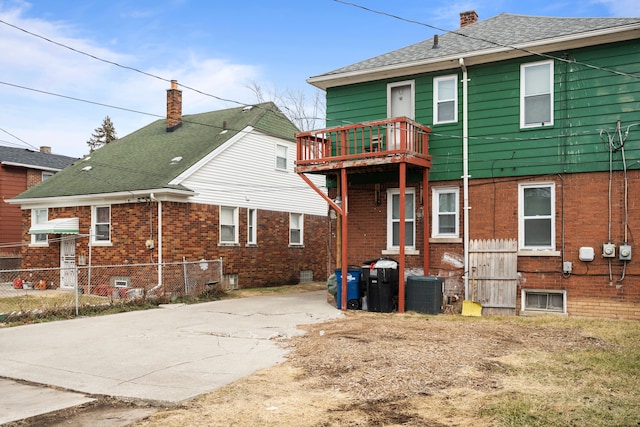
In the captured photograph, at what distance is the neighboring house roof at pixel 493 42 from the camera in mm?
12617

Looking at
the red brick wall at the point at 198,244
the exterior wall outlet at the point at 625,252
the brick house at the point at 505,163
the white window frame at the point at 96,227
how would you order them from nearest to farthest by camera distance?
the exterior wall outlet at the point at 625,252 → the brick house at the point at 505,163 → the red brick wall at the point at 198,244 → the white window frame at the point at 96,227

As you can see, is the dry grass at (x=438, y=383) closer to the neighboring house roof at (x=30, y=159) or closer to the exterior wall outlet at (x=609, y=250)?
the exterior wall outlet at (x=609, y=250)

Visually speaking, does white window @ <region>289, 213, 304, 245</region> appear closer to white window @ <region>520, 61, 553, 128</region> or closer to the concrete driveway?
the concrete driveway

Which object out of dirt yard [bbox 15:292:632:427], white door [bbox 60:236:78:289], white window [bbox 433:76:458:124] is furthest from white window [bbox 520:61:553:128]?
white door [bbox 60:236:78:289]

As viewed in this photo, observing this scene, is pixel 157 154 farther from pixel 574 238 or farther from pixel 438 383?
pixel 438 383

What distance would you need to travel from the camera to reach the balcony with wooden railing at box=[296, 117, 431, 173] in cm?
1353

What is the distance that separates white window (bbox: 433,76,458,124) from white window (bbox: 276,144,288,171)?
971cm

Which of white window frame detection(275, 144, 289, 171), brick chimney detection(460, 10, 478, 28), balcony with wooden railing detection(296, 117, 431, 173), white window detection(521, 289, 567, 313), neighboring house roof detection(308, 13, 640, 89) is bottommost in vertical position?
white window detection(521, 289, 567, 313)

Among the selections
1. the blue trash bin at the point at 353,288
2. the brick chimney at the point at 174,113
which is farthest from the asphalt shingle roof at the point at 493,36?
the brick chimney at the point at 174,113

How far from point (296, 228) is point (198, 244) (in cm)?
560

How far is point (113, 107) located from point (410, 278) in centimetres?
947

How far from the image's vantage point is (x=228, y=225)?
20.9 metres

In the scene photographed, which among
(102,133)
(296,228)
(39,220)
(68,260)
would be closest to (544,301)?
(296,228)

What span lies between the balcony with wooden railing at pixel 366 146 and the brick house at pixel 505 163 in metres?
0.05
